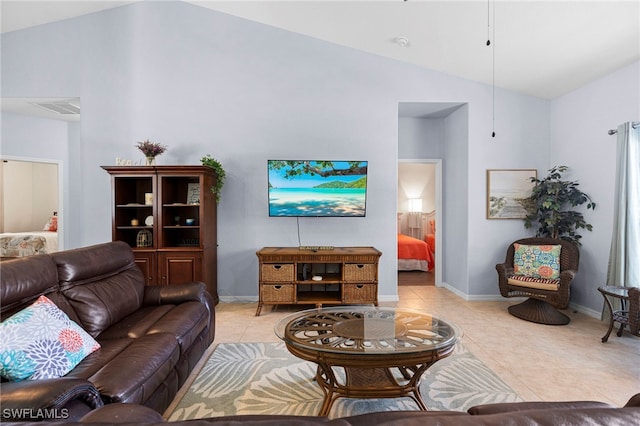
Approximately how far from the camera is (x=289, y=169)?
13.3 ft

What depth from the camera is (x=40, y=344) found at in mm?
1496

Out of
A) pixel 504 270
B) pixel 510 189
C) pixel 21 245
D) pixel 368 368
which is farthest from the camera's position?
pixel 21 245

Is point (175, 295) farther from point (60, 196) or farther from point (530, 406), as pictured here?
point (60, 196)

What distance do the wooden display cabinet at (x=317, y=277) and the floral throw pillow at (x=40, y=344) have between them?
82.4 inches

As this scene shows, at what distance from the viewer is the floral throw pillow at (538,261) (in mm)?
3738

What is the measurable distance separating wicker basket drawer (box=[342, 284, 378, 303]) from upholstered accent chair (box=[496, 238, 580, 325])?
5.16 ft

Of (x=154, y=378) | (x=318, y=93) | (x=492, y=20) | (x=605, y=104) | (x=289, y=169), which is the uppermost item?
(x=492, y=20)

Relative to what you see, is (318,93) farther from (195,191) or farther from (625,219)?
(625,219)

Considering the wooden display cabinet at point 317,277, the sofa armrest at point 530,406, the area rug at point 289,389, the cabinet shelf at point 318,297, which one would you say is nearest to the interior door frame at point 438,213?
the wooden display cabinet at point 317,277

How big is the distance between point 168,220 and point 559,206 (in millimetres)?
4868

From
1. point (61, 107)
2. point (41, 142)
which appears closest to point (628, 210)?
point (61, 107)

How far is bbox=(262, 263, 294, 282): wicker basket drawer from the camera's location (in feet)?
12.4

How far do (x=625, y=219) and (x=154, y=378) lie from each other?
14.1ft

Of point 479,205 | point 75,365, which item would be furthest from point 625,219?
point 75,365
